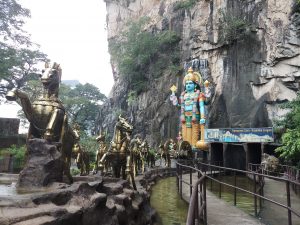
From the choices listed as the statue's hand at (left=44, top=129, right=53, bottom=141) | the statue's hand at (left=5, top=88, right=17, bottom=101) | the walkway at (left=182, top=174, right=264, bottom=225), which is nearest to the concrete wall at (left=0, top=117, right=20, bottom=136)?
the walkway at (left=182, top=174, right=264, bottom=225)

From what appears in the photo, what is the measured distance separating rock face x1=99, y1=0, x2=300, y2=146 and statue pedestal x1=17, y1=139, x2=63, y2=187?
19.2m

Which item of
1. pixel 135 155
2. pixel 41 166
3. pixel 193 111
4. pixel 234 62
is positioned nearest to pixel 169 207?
pixel 41 166

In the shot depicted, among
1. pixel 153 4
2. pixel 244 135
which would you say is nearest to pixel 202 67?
pixel 244 135

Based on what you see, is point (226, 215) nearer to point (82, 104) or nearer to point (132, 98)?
point (132, 98)

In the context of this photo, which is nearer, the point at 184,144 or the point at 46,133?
the point at 46,133

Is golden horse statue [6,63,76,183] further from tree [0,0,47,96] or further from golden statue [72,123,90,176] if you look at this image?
tree [0,0,47,96]

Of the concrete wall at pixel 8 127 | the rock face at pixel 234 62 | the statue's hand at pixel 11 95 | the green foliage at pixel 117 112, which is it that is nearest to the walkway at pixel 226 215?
the statue's hand at pixel 11 95

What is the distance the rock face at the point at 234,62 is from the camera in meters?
21.2

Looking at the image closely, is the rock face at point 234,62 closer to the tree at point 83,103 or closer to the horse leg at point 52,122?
the tree at point 83,103

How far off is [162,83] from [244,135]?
52.8ft

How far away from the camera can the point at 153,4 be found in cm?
3897

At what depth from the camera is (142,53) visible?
33562 mm

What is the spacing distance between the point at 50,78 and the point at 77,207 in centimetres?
307

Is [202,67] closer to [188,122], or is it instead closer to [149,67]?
[188,122]
